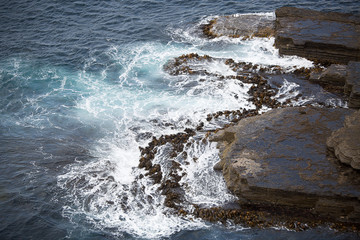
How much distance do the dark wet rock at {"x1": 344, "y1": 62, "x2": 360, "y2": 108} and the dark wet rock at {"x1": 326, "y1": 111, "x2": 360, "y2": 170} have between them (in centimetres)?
328

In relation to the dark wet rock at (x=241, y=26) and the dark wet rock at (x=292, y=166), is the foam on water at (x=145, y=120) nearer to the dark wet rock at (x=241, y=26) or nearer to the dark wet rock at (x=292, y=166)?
the dark wet rock at (x=241, y=26)

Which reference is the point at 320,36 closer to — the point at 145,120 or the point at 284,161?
the point at 284,161

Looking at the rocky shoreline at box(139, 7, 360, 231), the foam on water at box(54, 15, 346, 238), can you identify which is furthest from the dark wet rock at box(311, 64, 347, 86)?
the foam on water at box(54, 15, 346, 238)

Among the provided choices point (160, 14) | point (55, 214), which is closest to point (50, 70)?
point (160, 14)

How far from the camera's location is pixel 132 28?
115 ft

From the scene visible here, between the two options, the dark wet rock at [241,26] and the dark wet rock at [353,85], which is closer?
the dark wet rock at [353,85]

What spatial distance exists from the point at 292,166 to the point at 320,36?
14558mm

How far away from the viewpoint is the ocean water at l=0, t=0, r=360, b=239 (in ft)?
54.5

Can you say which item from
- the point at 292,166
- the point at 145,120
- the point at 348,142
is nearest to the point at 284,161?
the point at 292,166

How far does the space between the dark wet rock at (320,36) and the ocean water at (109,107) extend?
1.21 metres

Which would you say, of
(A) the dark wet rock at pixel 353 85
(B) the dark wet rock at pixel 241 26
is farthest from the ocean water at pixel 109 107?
(A) the dark wet rock at pixel 353 85

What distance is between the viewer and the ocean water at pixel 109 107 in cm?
1662

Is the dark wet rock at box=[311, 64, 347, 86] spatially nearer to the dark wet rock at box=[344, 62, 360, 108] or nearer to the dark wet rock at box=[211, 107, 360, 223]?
the dark wet rock at box=[344, 62, 360, 108]

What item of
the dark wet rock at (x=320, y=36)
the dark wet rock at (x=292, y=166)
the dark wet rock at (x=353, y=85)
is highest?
the dark wet rock at (x=320, y=36)
